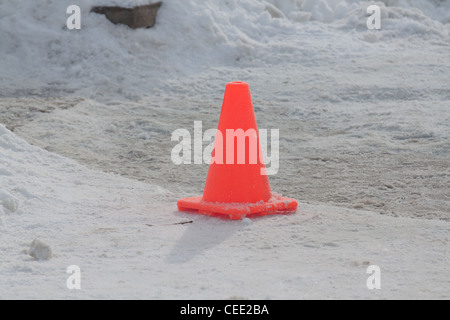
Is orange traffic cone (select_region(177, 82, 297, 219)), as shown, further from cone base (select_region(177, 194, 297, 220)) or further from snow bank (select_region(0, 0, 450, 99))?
snow bank (select_region(0, 0, 450, 99))

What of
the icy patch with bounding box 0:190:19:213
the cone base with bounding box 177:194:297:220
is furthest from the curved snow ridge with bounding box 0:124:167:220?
the cone base with bounding box 177:194:297:220

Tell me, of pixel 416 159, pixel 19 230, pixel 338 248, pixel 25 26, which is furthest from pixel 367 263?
pixel 25 26

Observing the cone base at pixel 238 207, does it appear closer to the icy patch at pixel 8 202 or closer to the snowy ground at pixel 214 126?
the snowy ground at pixel 214 126

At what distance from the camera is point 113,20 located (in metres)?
9.39

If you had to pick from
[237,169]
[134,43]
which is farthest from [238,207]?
[134,43]

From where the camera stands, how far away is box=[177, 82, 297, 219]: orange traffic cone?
438cm

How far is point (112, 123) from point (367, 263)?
4.10 meters

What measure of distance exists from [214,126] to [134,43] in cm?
259

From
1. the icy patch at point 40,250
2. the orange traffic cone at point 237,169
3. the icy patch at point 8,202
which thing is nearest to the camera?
the icy patch at point 40,250

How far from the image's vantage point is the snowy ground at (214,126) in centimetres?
344

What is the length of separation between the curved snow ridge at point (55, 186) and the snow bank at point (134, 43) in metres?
2.90

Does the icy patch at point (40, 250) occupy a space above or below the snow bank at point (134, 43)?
below

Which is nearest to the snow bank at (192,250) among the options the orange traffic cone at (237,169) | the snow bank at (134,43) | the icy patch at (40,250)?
→ the icy patch at (40,250)
